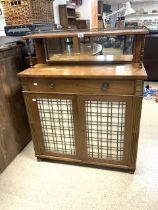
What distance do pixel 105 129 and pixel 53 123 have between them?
1.50 ft

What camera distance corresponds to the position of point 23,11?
1948 millimetres

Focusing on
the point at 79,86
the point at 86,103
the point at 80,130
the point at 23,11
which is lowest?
the point at 80,130

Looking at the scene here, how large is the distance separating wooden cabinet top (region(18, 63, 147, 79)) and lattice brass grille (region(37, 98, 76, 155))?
228mm

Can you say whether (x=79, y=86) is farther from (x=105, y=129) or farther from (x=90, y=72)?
(x=105, y=129)

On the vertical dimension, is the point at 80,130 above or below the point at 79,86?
below

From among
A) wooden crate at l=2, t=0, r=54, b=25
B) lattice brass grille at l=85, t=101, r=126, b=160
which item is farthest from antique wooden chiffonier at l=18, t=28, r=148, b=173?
wooden crate at l=2, t=0, r=54, b=25

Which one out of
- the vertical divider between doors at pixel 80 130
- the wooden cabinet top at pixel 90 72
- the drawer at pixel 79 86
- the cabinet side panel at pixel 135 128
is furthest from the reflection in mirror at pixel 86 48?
the cabinet side panel at pixel 135 128

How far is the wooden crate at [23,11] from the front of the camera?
6.30 ft

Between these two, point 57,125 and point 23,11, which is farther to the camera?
point 23,11

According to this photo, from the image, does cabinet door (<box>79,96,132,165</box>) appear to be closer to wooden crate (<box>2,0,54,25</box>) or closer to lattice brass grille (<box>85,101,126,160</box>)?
lattice brass grille (<box>85,101,126,160</box>)

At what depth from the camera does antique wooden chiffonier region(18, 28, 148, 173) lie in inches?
53.8

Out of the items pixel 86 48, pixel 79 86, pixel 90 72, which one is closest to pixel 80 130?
pixel 79 86

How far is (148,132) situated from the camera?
2.26m

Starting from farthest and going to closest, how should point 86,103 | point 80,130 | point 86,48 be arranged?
1. point 86,48
2. point 80,130
3. point 86,103
